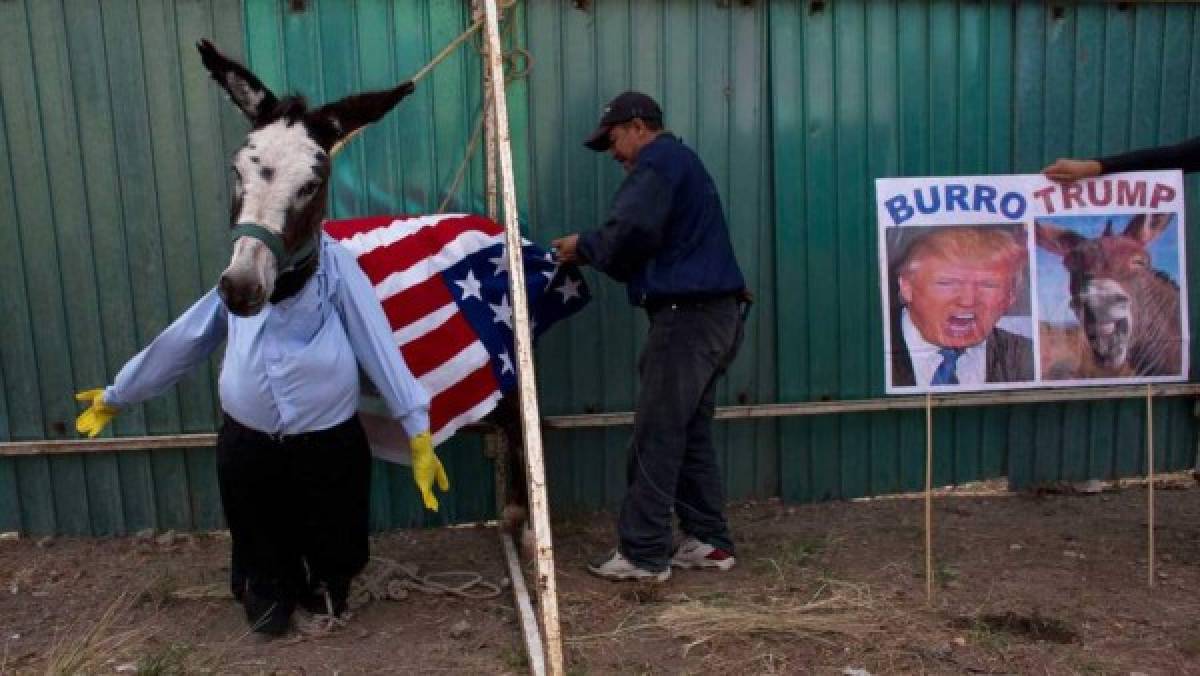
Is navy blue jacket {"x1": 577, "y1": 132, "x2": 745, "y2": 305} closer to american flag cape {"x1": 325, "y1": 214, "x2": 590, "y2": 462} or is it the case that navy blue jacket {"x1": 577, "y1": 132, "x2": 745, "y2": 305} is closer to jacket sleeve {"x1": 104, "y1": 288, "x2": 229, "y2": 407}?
american flag cape {"x1": 325, "y1": 214, "x2": 590, "y2": 462}

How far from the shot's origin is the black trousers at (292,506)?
3348mm

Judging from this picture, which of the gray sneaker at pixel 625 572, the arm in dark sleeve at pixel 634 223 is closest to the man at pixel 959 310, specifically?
the arm in dark sleeve at pixel 634 223

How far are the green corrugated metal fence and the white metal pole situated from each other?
1363mm

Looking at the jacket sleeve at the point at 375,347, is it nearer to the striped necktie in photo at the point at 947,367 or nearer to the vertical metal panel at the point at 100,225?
the vertical metal panel at the point at 100,225

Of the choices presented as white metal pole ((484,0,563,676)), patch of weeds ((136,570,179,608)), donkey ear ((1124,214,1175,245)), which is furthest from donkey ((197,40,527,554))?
donkey ear ((1124,214,1175,245))

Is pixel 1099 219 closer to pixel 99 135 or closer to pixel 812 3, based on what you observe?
pixel 812 3

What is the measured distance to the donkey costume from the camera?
3113mm

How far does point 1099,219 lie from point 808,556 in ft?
6.21

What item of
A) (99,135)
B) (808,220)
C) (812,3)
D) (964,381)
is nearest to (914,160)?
(808,220)

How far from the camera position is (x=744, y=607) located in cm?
375

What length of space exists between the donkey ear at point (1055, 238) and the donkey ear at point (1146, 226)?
0.21 metres

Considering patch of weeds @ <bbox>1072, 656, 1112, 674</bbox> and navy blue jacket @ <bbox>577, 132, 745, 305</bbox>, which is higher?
navy blue jacket @ <bbox>577, 132, 745, 305</bbox>

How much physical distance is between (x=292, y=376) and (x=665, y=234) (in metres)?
1.54

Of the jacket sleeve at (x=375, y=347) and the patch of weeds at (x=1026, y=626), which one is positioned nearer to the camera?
the jacket sleeve at (x=375, y=347)
